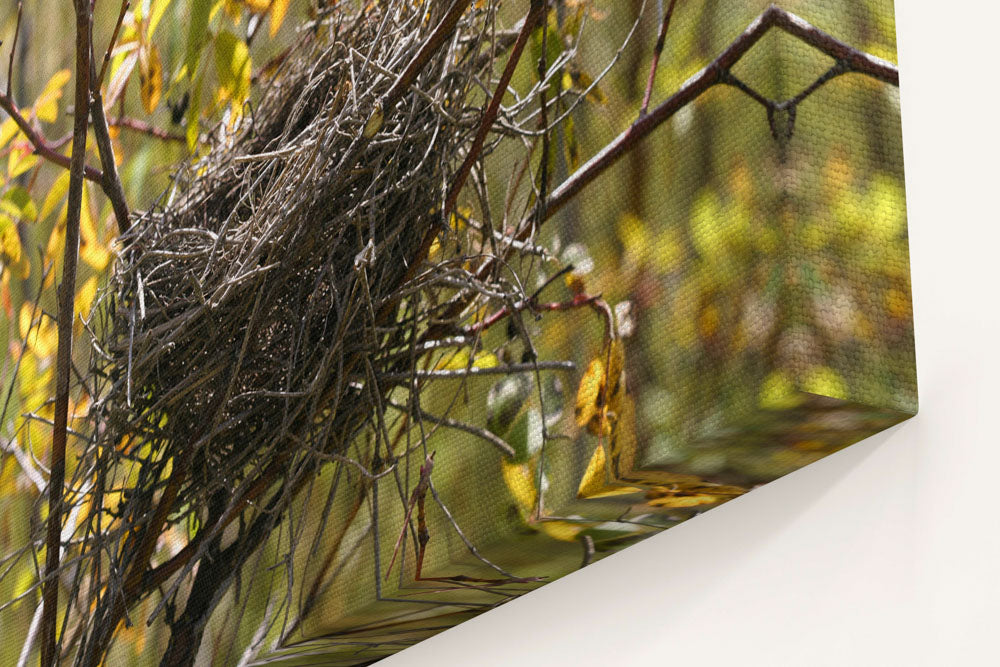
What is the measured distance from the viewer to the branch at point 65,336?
106cm

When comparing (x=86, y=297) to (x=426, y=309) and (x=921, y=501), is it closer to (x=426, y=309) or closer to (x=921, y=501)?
(x=426, y=309)

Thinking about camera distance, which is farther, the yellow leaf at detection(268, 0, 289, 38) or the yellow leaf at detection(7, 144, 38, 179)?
the yellow leaf at detection(7, 144, 38, 179)

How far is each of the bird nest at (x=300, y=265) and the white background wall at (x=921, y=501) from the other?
27 cm

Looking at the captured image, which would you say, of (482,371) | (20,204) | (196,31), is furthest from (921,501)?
(20,204)

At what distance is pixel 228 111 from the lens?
3.34 feet

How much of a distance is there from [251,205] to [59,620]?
44 centimetres

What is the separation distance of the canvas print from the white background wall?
0.06ft

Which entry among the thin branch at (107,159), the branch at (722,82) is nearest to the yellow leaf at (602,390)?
the branch at (722,82)

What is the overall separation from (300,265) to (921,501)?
1.48ft

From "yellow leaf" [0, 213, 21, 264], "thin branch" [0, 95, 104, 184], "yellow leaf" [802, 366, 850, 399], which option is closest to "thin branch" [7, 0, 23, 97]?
"thin branch" [0, 95, 104, 184]

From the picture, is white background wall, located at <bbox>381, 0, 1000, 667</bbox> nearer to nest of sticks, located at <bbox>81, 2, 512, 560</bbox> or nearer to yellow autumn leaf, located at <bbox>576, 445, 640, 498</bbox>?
yellow autumn leaf, located at <bbox>576, 445, 640, 498</bbox>

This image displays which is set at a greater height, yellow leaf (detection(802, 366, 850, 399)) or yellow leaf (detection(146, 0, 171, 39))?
yellow leaf (detection(146, 0, 171, 39))

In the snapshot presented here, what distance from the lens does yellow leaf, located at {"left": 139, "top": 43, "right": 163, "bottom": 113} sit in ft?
3.65

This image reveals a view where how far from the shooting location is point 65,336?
112 cm
